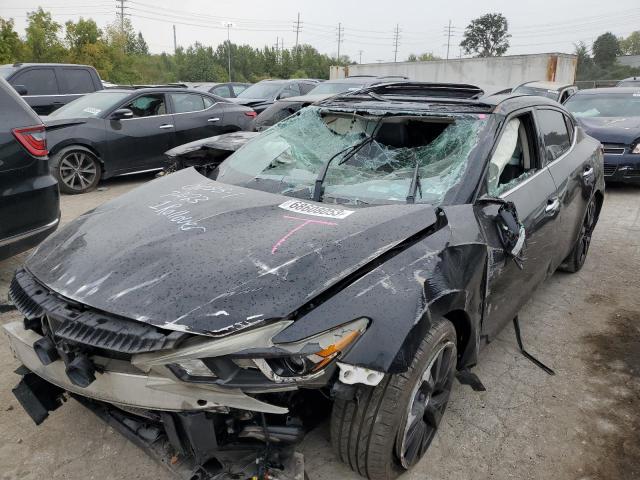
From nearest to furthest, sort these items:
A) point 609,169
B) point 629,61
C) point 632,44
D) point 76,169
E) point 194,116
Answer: point 76,169, point 609,169, point 194,116, point 629,61, point 632,44

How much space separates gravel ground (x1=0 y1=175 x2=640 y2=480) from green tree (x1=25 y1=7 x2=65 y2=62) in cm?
2698

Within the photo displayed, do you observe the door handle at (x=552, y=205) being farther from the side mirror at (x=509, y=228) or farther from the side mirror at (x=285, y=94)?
the side mirror at (x=285, y=94)

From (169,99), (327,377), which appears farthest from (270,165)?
(169,99)

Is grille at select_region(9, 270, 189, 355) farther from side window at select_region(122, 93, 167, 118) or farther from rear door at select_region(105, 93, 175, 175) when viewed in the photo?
side window at select_region(122, 93, 167, 118)

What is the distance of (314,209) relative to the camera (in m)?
2.51

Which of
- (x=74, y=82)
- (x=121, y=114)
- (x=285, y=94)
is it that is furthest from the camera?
(x=285, y=94)

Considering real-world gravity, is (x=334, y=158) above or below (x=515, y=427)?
above

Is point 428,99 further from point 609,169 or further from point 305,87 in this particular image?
point 305,87

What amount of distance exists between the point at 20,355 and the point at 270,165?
67.7 inches

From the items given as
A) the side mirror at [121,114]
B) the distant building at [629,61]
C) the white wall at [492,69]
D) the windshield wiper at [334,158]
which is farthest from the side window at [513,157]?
the distant building at [629,61]

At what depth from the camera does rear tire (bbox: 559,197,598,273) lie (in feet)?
14.5

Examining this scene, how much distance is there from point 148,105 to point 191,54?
5668 cm

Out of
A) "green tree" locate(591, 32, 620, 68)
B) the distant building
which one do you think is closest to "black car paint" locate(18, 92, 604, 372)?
the distant building

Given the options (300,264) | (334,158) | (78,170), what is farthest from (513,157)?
(78,170)
